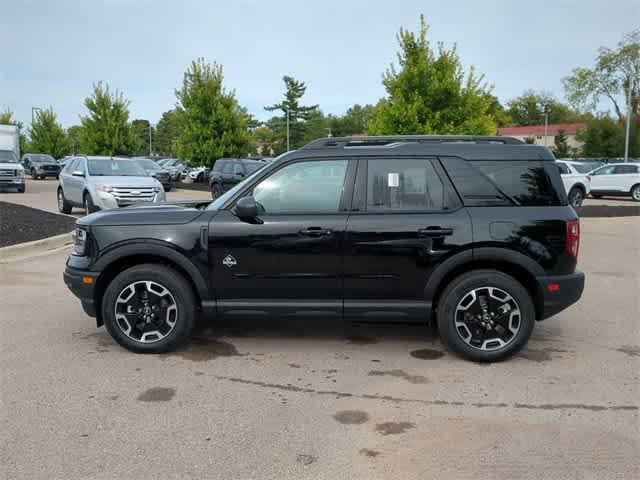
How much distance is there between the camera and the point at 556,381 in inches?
183

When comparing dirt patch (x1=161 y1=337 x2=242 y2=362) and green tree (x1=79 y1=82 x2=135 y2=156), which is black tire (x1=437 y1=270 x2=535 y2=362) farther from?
green tree (x1=79 y1=82 x2=135 y2=156)

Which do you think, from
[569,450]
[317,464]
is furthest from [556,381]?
[317,464]

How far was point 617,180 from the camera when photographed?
2609 cm

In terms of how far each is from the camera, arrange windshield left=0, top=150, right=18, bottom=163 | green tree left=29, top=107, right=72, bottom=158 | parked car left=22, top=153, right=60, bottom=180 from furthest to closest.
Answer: green tree left=29, top=107, right=72, bottom=158
parked car left=22, top=153, right=60, bottom=180
windshield left=0, top=150, right=18, bottom=163

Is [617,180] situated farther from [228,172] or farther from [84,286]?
[84,286]

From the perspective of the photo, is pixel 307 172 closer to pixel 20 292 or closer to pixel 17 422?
pixel 17 422

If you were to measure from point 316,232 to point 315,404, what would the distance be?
1.46 meters

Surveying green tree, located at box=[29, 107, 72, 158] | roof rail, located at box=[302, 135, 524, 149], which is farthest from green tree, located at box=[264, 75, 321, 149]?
roof rail, located at box=[302, 135, 524, 149]

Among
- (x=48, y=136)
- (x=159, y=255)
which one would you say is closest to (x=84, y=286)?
(x=159, y=255)

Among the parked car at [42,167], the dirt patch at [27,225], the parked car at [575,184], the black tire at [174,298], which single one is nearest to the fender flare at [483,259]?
the black tire at [174,298]

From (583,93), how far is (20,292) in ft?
259

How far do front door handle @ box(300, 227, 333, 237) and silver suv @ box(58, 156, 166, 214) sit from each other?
30.9ft

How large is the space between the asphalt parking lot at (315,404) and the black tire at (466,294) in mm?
116

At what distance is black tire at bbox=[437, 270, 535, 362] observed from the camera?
496 cm
